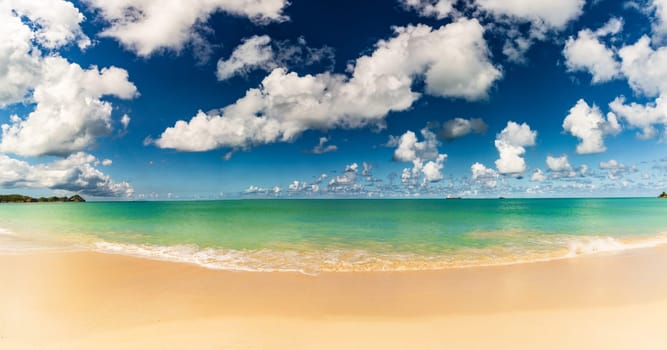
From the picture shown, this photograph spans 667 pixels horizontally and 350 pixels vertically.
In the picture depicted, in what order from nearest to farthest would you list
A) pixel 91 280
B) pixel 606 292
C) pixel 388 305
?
pixel 388 305, pixel 606 292, pixel 91 280

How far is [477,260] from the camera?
1435 cm

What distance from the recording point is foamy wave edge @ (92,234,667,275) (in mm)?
13023

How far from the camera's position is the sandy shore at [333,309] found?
6215mm

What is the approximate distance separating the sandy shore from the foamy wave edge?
111 centimetres

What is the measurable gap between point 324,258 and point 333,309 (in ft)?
23.2

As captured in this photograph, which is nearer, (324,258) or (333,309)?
(333,309)

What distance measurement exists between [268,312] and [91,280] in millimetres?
6819

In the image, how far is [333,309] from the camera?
7.93 meters

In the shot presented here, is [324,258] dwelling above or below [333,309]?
below

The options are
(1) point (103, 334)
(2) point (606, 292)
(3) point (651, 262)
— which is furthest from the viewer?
(3) point (651, 262)

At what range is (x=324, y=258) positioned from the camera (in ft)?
49.1

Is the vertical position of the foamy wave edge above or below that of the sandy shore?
below

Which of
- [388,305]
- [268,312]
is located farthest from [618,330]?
[268,312]

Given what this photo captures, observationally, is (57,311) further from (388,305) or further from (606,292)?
(606,292)
